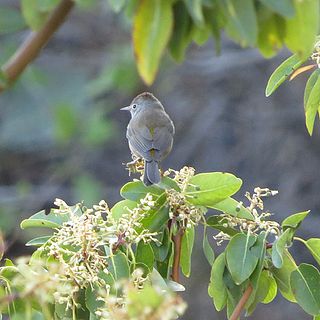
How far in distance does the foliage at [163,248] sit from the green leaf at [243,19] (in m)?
0.78

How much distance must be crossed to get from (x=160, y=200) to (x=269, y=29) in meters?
0.99

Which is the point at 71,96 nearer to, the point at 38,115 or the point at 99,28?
the point at 38,115

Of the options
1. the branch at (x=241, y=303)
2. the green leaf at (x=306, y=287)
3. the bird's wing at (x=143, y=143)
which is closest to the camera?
the branch at (x=241, y=303)

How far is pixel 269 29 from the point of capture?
1.79 m

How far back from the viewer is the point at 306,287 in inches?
105

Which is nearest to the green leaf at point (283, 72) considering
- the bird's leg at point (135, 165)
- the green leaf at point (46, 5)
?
the bird's leg at point (135, 165)

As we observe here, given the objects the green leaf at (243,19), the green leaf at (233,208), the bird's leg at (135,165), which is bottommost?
A: the bird's leg at (135,165)

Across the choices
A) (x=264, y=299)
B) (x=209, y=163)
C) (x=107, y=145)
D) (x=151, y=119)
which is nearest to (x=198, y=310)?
(x=209, y=163)

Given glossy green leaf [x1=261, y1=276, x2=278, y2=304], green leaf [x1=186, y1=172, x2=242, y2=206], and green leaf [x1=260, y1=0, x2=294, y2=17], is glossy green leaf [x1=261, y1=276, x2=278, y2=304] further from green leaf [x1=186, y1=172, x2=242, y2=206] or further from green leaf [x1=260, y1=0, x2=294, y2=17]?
green leaf [x1=260, y1=0, x2=294, y2=17]

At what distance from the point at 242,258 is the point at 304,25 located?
97cm

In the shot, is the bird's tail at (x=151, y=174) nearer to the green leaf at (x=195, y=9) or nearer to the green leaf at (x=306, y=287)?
the green leaf at (x=306, y=287)

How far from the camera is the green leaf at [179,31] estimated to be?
70.4 inches

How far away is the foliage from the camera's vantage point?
245cm

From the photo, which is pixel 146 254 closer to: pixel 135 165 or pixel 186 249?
pixel 186 249
